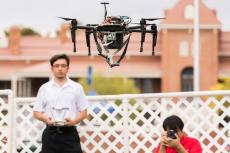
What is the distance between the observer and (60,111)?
7160 millimetres

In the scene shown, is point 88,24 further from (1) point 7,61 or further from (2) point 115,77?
(1) point 7,61

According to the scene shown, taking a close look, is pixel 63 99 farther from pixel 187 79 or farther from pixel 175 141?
pixel 187 79

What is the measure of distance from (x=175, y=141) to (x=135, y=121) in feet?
4.16

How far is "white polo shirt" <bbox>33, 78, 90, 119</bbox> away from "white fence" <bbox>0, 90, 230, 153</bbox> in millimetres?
402

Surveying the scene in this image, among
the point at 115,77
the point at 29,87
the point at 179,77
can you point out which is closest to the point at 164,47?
the point at 179,77

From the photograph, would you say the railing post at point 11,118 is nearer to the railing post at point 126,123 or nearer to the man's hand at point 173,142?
the railing post at point 126,123

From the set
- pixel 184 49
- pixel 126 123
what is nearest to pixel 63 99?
pixel 126 123

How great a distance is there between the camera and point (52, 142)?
723 centimetres

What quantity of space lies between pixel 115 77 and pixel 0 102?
3789cm

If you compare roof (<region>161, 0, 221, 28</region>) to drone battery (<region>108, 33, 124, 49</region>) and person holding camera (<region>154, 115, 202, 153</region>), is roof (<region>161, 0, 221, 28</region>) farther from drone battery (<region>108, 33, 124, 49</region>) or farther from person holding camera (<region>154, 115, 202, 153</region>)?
drone battery (<region>108, 33, 124, 49</region>)

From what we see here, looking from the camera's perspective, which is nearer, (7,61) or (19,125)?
(19,125)

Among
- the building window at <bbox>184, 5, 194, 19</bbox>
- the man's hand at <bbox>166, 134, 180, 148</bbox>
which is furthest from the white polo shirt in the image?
the building window at <bbox>184, 5, 194, 19</bbox>

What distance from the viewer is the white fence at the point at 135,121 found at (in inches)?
298

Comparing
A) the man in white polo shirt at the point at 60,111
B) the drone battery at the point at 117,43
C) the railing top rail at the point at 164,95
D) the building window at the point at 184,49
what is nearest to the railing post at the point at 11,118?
the railing top rail at the point at 164,95
